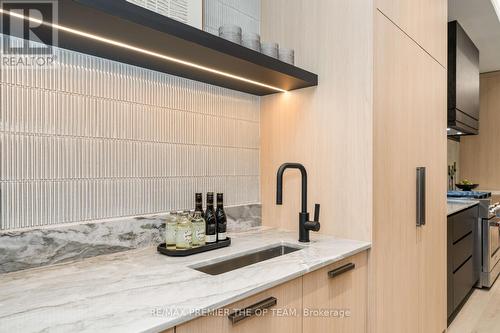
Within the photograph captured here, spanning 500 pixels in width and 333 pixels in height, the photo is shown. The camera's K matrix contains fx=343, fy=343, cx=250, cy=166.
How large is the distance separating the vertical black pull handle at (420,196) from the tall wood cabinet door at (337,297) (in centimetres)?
66

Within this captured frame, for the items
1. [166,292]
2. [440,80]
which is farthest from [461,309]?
[166,292]

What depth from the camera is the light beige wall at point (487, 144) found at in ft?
16.2

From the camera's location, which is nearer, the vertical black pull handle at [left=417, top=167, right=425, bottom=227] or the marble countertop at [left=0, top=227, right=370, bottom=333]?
the marble countertop at [left=0, top=227, right=370, bottom=333]

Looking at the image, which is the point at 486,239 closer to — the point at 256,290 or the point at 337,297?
the point at 337,297

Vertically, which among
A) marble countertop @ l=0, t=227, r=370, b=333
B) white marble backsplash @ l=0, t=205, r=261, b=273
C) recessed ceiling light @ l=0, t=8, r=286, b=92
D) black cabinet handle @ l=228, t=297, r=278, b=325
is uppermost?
recessed ceiling light @ l=0, t=8, r=286, b=92

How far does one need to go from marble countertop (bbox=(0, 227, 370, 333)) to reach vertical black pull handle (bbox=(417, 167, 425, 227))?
0.85 m

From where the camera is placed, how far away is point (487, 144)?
4977mm

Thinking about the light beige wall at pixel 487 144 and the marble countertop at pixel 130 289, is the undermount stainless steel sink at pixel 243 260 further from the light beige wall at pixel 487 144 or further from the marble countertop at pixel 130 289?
the light beige wall at pixel 487 144

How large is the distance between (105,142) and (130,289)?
0.66 metres

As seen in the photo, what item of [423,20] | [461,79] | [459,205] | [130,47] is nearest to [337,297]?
[130,47]

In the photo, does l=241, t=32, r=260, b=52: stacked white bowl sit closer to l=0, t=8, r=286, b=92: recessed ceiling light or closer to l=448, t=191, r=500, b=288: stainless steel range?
l=0, t=8, r=286, b=92: recessed ceiling light

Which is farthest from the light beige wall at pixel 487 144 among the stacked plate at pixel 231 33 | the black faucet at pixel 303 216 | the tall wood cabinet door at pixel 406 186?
the stacked plate at pixel 231 33

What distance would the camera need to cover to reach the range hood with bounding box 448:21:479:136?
3.33m

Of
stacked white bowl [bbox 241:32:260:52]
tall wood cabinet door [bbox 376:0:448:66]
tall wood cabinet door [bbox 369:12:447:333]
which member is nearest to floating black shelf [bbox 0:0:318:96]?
stacked white bowl [bbox 241:32:260:52]
